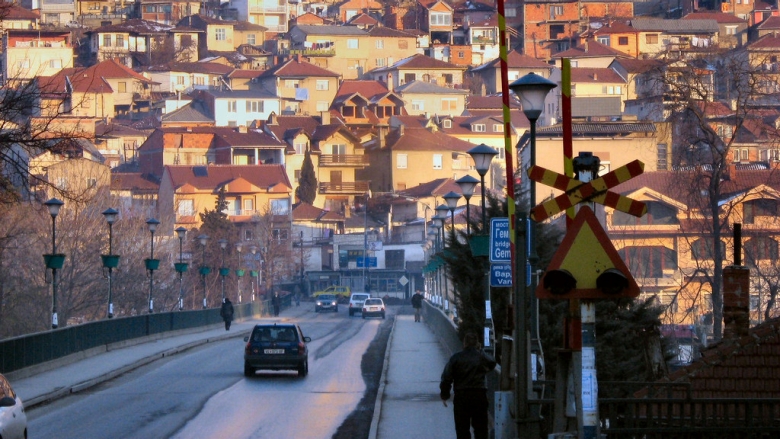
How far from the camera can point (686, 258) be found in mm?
70312

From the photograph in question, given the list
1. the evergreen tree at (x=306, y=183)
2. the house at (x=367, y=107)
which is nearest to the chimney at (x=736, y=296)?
the evergreen tree at (x=306, y=183)

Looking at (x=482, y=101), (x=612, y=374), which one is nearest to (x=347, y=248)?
(x=482, y=101)

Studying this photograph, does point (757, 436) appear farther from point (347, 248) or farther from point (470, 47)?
point (470, 47)

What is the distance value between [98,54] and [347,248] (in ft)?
254

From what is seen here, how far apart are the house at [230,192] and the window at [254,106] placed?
2751 cm

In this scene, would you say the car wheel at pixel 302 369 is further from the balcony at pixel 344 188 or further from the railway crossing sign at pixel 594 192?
the balcony at pixel 344 188

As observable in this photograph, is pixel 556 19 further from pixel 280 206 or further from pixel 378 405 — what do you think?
pixel 378 405

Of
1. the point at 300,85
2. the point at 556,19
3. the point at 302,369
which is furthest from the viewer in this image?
the point at 556,19

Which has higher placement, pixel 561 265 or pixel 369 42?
pixel 369 42

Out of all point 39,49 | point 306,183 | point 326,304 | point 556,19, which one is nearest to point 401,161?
point 306,183

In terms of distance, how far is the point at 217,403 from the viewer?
25.5m

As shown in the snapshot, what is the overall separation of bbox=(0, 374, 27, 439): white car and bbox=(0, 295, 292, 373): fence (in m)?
12.4

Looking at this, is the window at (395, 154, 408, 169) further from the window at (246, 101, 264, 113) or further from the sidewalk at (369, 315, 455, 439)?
the sidewalk at (369, 315, 455, 439)

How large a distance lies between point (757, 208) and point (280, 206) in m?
67.9
